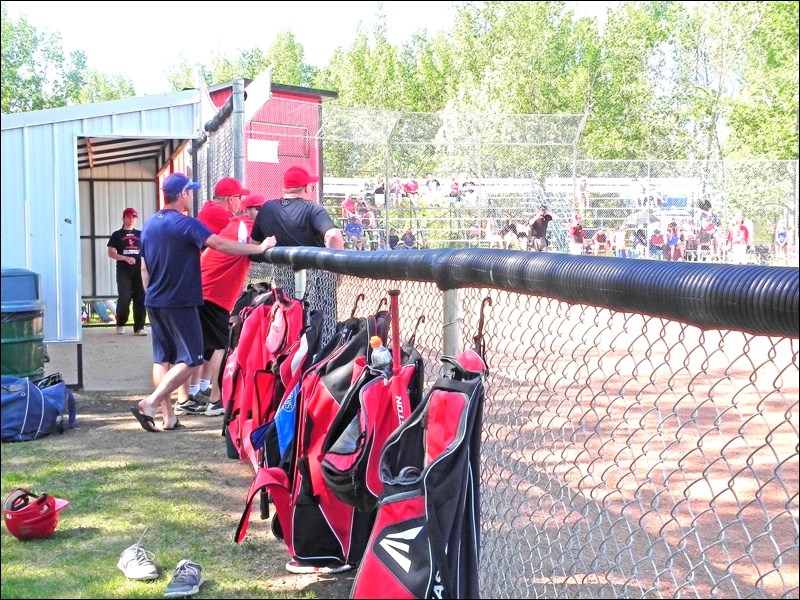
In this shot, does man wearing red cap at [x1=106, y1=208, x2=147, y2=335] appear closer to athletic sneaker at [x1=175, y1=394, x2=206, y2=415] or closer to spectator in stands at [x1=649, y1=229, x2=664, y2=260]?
athletic sneaker at [x1=175, y1=394, x2=206, y2=415]

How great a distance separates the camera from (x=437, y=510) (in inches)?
92.9

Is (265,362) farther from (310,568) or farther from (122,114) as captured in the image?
(122,114)

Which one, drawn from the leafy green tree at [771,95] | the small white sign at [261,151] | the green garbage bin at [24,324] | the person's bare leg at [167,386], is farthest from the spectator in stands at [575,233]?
the person's bare leg at [167,386]

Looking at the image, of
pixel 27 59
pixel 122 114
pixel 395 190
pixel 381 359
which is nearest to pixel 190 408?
pixel 122 114

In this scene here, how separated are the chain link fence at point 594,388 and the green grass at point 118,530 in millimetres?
1260

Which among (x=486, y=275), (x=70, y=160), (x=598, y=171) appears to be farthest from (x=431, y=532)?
(x=598, y=171)

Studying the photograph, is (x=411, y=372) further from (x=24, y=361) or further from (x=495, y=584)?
(x=24, y=361)

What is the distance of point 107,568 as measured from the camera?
4141mm

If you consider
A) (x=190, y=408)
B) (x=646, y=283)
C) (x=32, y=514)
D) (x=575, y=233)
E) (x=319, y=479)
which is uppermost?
(x=646, y=283)

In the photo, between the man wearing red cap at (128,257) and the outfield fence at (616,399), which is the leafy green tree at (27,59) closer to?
the outfield fence at (616,399)

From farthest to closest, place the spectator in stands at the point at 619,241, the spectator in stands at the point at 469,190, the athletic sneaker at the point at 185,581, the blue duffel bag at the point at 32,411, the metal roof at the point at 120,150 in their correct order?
the spectator in stands at the point at 619,241, the spectator in stands at the point at 469,190, the metal roof at the point at 120,150, the blue duffel bag at the point at 32,411, the athletic sneaker at the point at 185,581

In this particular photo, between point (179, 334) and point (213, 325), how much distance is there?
840mm

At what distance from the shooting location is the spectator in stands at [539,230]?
83.9 ft

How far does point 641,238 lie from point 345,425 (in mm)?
26470
